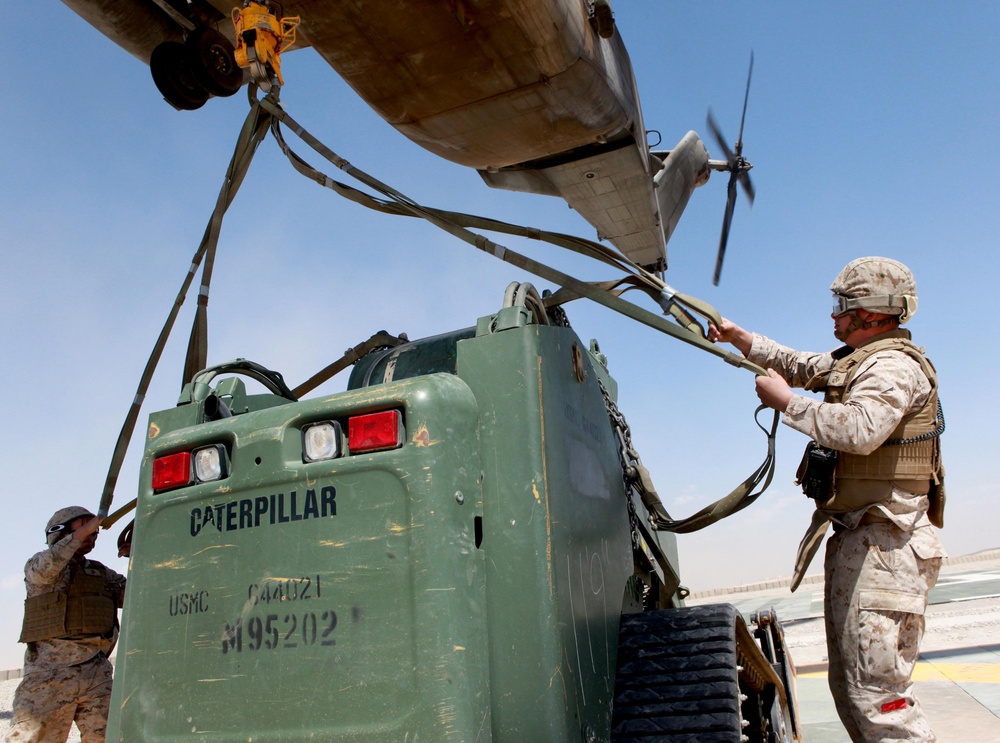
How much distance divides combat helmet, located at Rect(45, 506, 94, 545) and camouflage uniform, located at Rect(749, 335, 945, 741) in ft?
14.2

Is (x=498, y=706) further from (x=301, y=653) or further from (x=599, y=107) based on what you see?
(x=599, y=107)

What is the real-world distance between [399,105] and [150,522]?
4.11 metres

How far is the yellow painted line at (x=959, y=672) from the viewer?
18.5 ft

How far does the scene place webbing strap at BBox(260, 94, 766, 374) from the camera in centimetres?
281

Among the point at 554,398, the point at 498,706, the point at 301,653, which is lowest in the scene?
the point at 498,706

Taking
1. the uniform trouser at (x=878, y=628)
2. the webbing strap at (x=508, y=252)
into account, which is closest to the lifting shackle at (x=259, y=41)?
the webbing strap at (x=508, y=252)

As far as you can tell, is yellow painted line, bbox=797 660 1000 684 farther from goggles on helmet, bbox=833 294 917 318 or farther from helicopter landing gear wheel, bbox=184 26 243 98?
helicopter landing gear wheel, bbox=184 26 243 98

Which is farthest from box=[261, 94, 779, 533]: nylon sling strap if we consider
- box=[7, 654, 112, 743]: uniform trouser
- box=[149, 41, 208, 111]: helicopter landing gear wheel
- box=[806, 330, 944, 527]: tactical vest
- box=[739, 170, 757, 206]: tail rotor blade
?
box=[739, 170, 757, 206]: tail rotor blade

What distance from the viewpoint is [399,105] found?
5.72m

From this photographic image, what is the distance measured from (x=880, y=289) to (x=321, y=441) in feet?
7.09

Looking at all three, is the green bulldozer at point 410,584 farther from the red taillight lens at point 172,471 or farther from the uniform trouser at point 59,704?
the uniform trouser at point 59,704

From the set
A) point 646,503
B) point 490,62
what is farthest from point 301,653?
point 490,62

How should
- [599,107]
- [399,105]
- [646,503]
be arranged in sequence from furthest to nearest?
[599,107] < [399,105] < [646,503]

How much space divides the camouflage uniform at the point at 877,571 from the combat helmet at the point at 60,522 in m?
4.33
